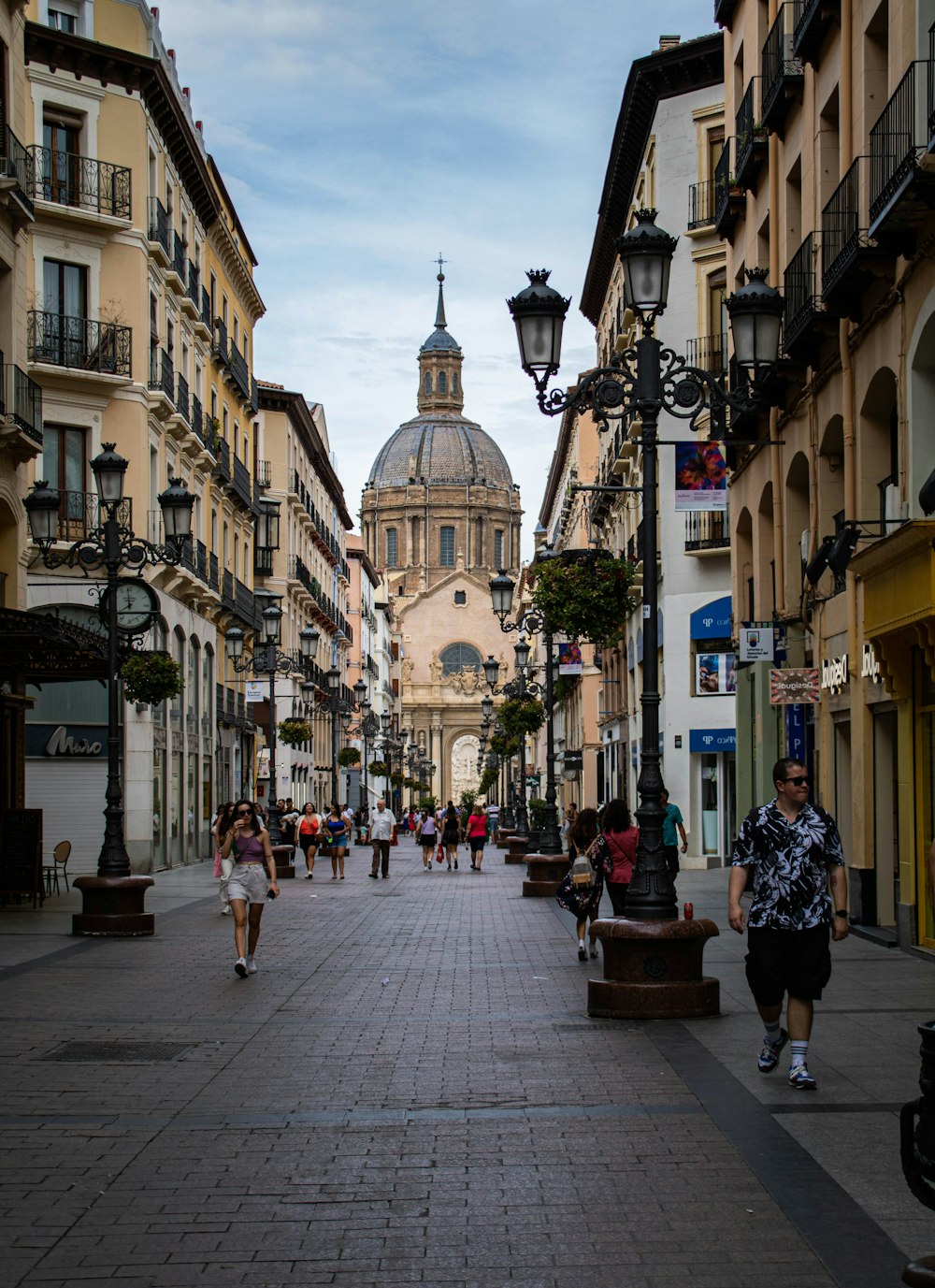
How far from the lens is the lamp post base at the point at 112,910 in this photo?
64.3ft

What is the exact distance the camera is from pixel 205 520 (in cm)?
4441

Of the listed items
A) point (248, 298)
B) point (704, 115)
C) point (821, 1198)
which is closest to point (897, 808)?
point (821, 1198)

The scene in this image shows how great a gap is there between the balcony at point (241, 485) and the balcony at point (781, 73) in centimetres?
2768

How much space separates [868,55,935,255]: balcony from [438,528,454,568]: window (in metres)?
147

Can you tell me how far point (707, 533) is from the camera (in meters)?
37.5

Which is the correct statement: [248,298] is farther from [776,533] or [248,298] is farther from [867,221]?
[867,221]

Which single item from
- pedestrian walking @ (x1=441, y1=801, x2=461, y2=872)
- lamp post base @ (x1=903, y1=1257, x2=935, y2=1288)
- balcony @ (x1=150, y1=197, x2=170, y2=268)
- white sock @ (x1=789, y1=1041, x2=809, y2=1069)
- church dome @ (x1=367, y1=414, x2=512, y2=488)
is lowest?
pedestrian walking @ (x1=441, y1=801, x2=461, y2=872)

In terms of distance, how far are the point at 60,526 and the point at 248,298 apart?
22.9 m

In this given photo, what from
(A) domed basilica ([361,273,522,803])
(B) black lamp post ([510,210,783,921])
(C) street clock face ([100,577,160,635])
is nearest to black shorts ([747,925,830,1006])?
(B) black lamp post ([510,210,783,921])

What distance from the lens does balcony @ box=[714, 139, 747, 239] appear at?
2475 cm

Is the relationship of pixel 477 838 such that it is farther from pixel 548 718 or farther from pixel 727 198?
pixel 727 198

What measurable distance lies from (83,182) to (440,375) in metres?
149

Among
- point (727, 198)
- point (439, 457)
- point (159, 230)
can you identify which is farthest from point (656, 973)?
point (439, 457)

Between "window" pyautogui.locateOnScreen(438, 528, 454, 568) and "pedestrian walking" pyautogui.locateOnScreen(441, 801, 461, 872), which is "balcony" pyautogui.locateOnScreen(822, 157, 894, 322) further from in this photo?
"window" pyautogui.locateOnScreen(438, 528, 454, 568)
